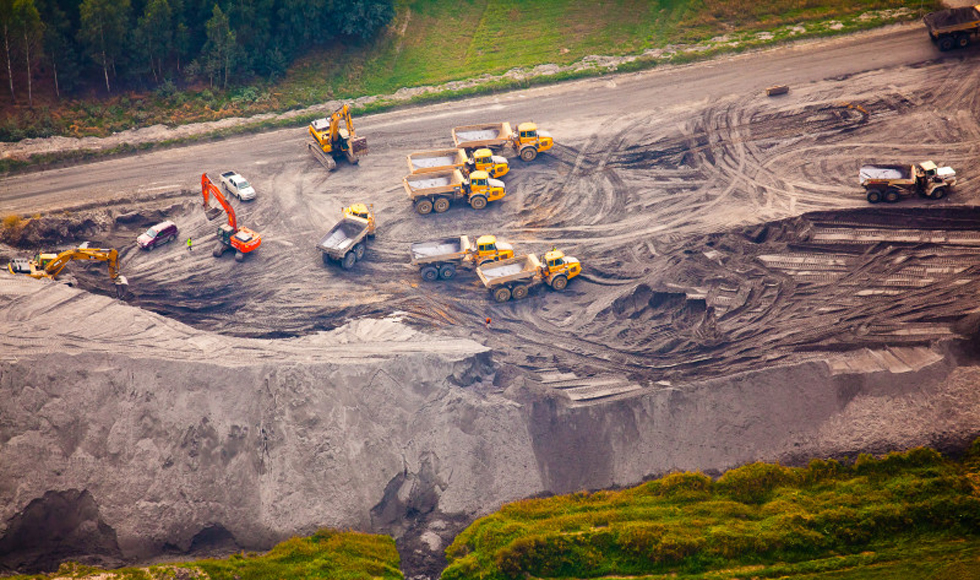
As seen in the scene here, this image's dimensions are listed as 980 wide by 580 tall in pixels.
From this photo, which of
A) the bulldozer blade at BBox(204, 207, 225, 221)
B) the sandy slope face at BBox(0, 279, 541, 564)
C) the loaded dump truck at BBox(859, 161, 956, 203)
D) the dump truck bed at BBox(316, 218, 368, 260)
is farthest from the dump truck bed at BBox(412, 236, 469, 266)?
the loaded dump truck at BBox(859, 161, 956, 203)

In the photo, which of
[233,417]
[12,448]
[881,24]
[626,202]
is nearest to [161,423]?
[233,417]

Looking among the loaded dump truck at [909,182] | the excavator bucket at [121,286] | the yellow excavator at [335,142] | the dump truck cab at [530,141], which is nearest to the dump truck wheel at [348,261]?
the yellow excavator at [335,142]

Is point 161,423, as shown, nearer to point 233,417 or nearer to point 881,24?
point 233,417

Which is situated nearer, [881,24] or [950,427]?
[950,427]

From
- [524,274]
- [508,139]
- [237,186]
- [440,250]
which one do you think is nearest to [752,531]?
[524,274]

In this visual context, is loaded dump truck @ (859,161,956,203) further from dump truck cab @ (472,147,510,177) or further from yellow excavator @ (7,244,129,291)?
yellow excavator @ (7,244,129,291)

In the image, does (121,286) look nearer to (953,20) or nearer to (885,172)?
(885,172)
